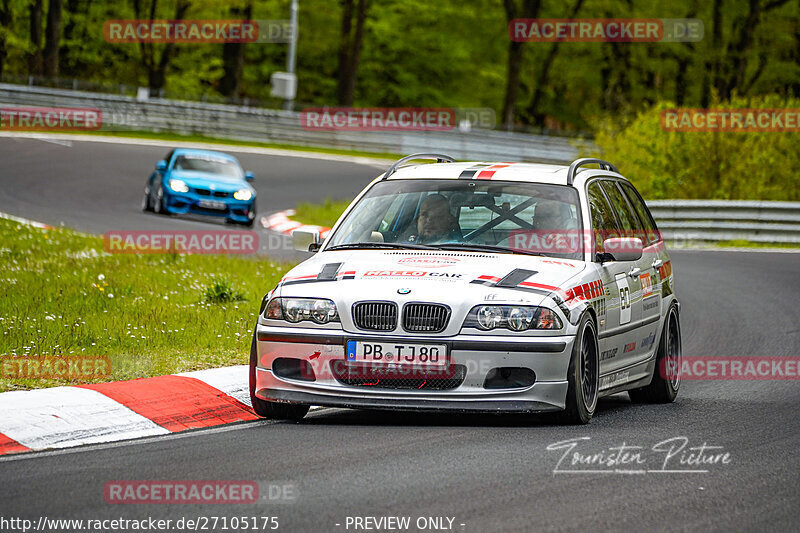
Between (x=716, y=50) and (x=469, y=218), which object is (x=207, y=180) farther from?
(x=716, y=50)

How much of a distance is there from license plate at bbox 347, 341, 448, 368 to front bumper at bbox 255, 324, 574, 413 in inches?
1.4

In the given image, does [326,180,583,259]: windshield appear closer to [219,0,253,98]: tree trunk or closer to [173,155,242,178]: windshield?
[173,155,242,178]: windshield

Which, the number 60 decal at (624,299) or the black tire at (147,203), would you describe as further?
the black tire at (147,203)

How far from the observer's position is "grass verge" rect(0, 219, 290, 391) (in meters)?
9.67

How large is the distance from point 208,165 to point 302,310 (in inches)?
749

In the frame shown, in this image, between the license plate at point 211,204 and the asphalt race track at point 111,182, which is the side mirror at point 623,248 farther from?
the license plate at point 211,204

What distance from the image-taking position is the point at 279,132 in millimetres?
48250

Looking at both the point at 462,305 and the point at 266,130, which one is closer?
the point at 462,305

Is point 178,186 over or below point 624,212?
below

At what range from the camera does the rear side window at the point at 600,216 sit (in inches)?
348

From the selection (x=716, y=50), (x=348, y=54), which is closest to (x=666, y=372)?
(x=716, y=50)

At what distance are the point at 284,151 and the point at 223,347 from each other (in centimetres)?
3530
